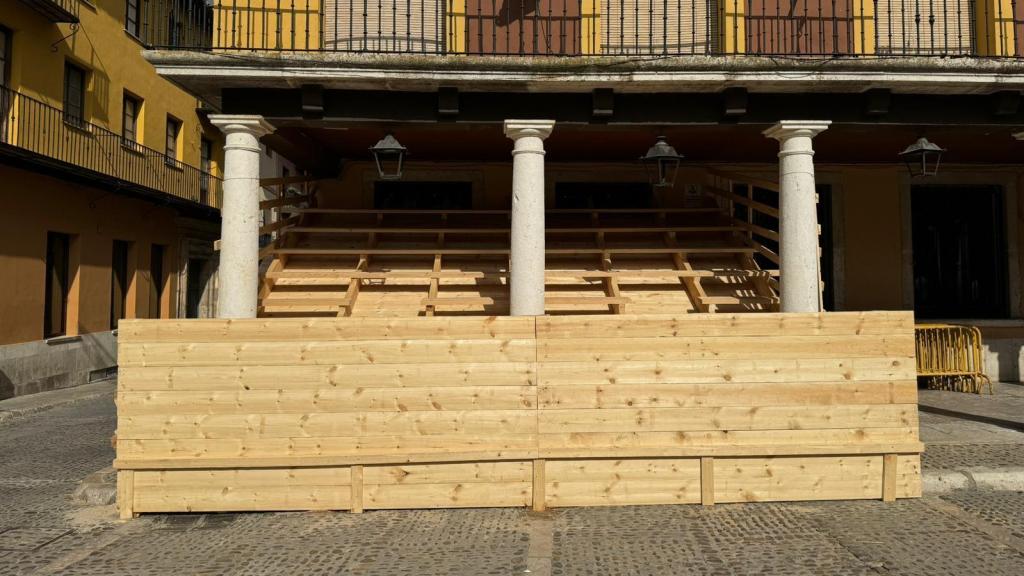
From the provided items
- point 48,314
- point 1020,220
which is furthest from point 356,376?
point 1020,220

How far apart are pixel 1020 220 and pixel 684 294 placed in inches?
314

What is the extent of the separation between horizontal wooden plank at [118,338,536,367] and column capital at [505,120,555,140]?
12.6 ft

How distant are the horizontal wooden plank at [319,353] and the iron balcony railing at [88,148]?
29.0 ft

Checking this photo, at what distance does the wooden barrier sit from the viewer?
4.94 meters

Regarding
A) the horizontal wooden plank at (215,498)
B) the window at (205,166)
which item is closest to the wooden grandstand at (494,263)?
the horizontal wooden plank at (215,498)

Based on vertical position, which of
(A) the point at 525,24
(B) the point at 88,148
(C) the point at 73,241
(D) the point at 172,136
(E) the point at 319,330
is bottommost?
(E) the point at 319,330

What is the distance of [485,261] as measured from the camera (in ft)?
32.8

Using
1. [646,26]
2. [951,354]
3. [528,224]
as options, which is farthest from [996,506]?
[646,26]

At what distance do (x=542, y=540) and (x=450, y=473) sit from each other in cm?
102

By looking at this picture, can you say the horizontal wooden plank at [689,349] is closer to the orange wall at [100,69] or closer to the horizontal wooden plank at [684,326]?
the horizontal wooden plank at [684,326]

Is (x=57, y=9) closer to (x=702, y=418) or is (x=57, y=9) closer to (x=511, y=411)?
(x=511, y=411)

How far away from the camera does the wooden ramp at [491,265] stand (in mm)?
8711

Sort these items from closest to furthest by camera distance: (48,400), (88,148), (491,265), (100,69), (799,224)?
(799,224), (491,265), (48,400), (88,148), (100,69)

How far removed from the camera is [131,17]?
54.1 feet
